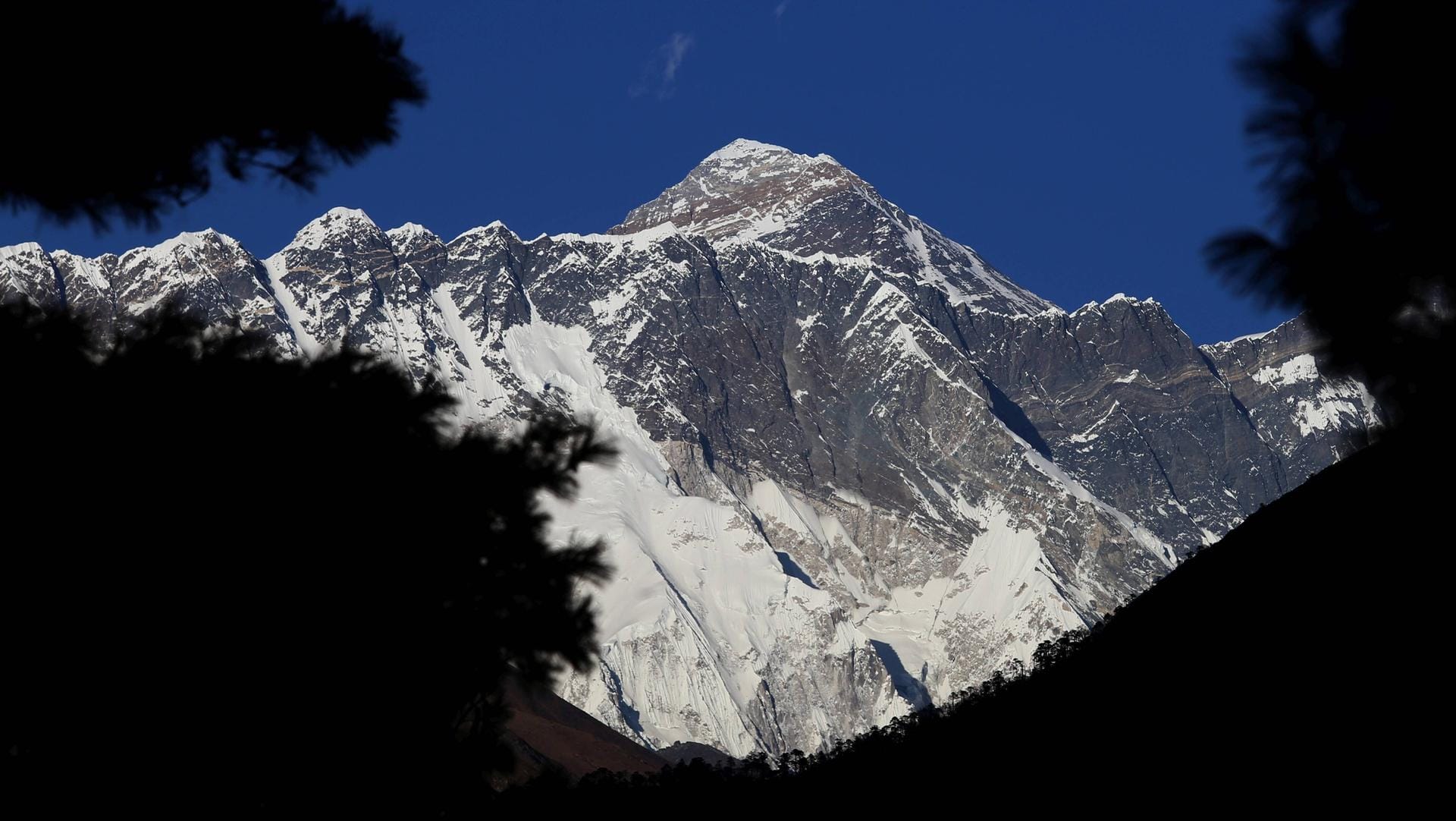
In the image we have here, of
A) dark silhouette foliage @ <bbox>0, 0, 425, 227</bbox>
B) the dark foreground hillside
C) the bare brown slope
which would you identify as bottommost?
the dark foreground hillside

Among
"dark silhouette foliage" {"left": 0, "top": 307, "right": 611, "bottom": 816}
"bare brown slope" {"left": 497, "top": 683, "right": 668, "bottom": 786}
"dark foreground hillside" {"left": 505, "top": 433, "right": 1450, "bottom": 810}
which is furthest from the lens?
"bare brown slope" {"left": 497, "top": 683, "right": 668, "bottom": 786}

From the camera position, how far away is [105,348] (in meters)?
7.95

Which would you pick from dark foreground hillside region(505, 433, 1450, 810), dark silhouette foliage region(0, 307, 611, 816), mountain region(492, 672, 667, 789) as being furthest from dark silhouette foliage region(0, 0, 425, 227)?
mountain region(492, 672, 667, 789)

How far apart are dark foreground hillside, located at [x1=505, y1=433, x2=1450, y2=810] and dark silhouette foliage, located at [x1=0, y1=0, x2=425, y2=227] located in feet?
14.7

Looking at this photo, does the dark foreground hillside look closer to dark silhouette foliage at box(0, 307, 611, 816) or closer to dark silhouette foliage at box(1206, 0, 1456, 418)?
dark silhouette foliage at box(1206, 0, 1456, 418)

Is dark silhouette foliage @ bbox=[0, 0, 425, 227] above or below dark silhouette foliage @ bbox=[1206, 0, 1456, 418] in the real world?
above

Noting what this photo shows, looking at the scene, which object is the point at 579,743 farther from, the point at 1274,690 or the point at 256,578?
the point at 256,578

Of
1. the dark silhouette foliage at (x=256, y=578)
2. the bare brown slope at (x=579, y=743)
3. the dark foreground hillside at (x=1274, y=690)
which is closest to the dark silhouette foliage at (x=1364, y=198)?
the dark foreground hillside at (x=1274, y=690)

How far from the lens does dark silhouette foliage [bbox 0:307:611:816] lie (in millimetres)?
7035

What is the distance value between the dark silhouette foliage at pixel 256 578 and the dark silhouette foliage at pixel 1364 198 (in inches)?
152

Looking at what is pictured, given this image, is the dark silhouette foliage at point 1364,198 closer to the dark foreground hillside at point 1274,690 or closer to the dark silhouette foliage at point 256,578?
the dark foreground hillside at point 1274,690

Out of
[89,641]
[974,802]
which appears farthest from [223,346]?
[974,802]

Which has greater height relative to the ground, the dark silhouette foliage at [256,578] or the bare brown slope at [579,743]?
the bare brown slope at [579,743]

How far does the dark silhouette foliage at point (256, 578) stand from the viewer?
23.1 feet
